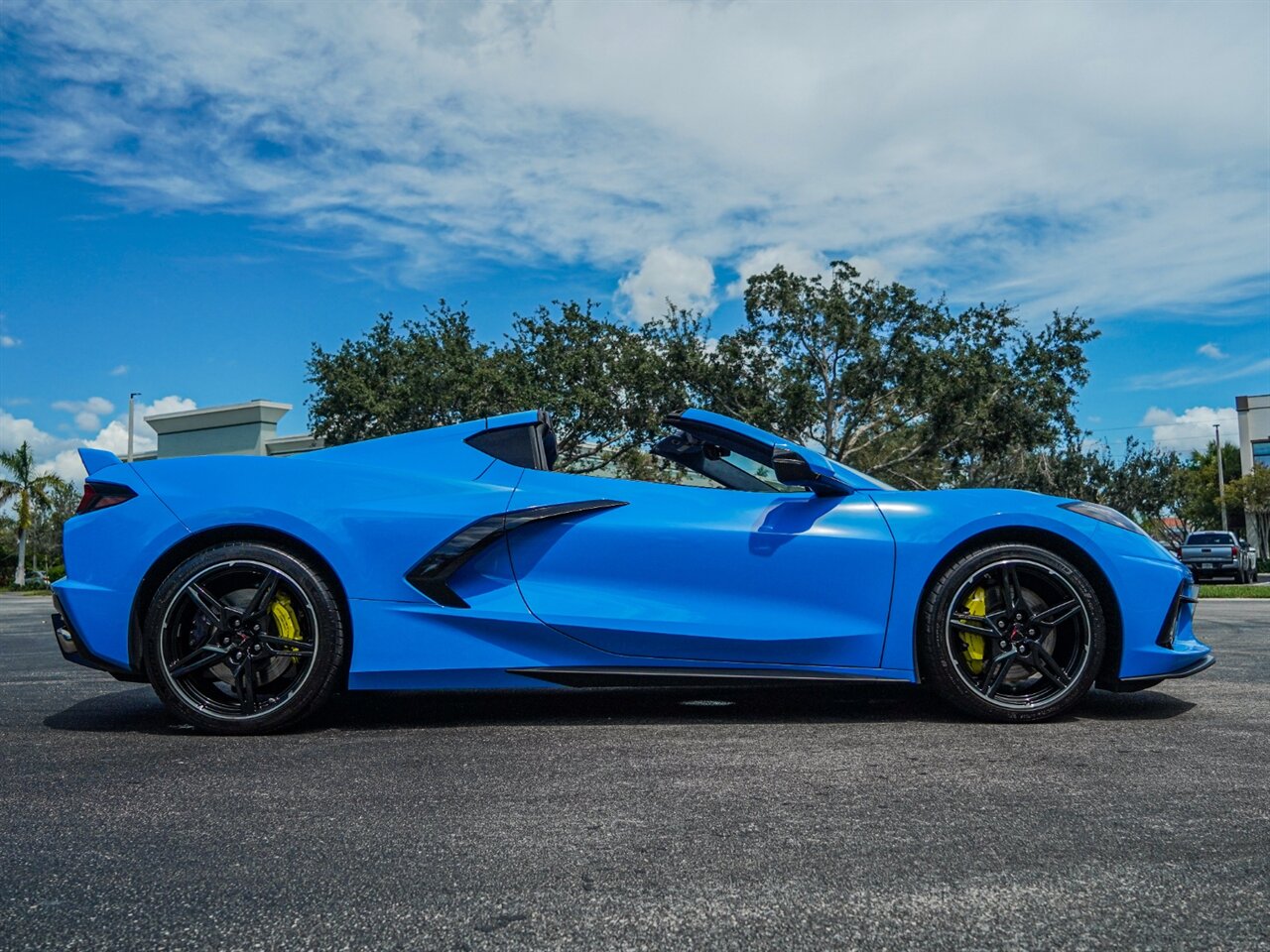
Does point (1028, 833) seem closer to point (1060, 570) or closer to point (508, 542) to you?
point (1060, 570)

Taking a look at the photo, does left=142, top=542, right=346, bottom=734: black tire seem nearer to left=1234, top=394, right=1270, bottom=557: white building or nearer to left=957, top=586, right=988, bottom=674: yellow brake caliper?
left=957, top=586, right=988, bottom=674: yellow brake caliper

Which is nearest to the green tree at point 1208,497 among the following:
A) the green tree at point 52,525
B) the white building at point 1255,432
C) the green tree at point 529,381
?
the white building at point 1255,432

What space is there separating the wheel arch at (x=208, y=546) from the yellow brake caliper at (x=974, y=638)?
227 centimetres

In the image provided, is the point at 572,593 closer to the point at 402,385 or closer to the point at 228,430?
the point at 402,385

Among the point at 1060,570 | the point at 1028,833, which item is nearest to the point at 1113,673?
the point at 1060,570

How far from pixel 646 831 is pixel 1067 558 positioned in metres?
2.32

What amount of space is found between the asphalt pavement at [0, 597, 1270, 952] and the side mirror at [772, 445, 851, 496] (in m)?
0.88

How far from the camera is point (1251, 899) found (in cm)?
198

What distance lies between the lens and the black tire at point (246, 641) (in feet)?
12.5

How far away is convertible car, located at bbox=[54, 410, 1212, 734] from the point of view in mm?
3852

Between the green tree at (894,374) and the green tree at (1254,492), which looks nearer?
the green tree at (894,374)

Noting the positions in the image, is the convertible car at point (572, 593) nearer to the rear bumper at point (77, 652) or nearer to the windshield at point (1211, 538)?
the rear bumper at point (77, 652)

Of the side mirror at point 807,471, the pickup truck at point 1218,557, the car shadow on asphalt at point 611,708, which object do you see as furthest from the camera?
the pickup truck at point 1218,557

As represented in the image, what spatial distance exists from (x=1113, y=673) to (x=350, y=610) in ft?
9.37
